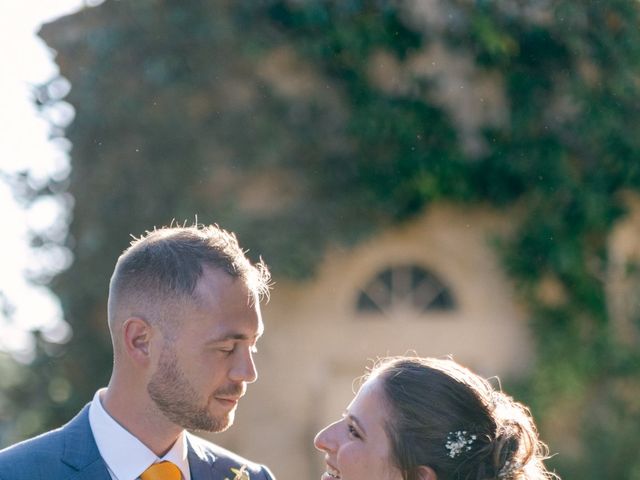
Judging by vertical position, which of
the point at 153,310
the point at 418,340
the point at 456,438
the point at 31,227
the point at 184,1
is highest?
the point at 184,1

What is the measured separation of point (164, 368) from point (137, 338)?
14 centimetres

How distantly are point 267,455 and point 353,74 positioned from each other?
13.1 ft

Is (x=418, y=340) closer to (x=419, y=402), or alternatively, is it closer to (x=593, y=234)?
(x=593, y=234)

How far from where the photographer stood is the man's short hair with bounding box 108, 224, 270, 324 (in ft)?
11.5

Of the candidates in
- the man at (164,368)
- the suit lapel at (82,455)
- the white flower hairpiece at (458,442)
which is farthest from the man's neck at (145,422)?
the white flower hairpiece at (458,442)

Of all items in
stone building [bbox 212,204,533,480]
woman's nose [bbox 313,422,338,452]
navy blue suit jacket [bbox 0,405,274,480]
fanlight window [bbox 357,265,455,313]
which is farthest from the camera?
fanlight window [bbox 357,265,455,313]

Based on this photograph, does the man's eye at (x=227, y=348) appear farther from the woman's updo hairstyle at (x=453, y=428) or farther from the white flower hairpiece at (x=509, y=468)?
the white flower hairpiece at (x=509, y=468)

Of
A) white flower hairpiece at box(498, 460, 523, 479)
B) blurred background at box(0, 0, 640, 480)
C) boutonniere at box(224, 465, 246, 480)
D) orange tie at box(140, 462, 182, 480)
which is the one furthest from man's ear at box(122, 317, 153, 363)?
blurred background at box(0, 0, 640, 480)

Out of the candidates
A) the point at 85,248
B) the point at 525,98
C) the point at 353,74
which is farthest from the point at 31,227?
the point at 525,98

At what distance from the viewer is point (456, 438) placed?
3467 millimetres

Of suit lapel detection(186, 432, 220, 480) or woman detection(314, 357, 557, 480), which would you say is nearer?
woman detection(314, 357, 557, 480)

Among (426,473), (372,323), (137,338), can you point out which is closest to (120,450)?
(137,338)

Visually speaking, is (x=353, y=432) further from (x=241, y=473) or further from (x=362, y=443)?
(x=241, y=473)

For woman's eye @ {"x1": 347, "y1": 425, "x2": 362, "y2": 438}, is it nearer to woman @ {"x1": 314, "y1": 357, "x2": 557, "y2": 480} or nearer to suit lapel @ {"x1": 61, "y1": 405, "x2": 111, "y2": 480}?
woman @ {"x1": 314, "y1": 357, "x2": 557, "y2": 480}
